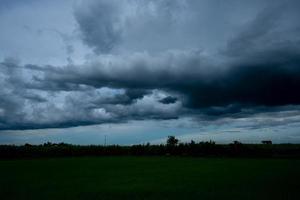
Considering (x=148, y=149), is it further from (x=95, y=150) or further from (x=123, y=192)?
(x=123, y=192)

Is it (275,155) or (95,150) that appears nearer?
(275,155)

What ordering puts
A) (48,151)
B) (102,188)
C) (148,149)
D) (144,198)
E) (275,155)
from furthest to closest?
(148,149)
(48,151)
(275,155)
(102,188)
(144,198)

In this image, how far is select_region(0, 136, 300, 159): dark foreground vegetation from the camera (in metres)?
80.1

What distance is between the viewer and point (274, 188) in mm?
24094

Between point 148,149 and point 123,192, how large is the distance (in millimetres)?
71799

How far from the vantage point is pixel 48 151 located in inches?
3413

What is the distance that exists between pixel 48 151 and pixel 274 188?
73.8 metres

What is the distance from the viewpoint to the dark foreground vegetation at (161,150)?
263ft

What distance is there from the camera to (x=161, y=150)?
305 feet

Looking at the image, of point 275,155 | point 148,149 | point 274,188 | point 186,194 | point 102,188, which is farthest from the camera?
point 148,149

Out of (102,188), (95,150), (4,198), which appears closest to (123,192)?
(102,188)

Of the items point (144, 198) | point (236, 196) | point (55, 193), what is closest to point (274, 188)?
point (236, 196)

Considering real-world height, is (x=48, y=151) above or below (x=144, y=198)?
above

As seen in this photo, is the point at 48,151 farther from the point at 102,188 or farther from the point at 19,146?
the point at 102,188
